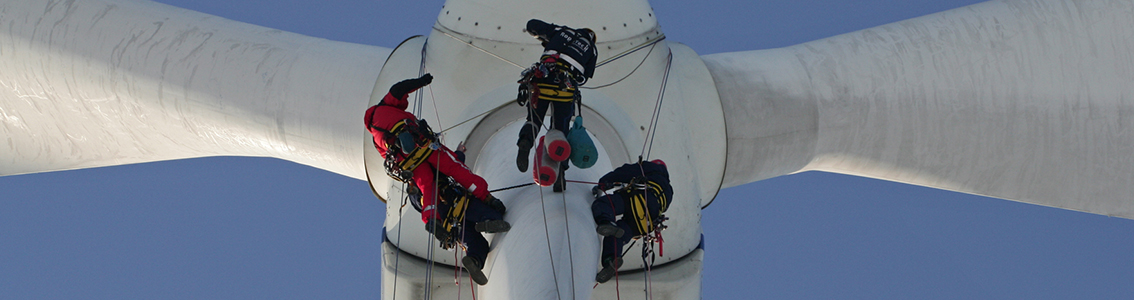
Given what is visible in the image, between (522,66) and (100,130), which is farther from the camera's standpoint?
(100,130)

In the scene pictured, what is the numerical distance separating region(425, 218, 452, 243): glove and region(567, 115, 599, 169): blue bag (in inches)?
41.9

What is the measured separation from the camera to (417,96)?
1094cm

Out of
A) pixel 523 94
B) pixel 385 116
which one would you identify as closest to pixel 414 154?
pixel 385 116

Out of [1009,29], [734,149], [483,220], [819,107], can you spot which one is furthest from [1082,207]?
[483,220]

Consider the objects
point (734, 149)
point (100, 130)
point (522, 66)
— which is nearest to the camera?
point (522, 66)

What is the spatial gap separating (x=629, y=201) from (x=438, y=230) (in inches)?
55.8

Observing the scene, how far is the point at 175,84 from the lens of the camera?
1296 centimetres

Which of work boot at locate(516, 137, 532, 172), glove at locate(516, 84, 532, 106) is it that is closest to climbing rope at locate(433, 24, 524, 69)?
glove at locate(516, 84, 532, 106)

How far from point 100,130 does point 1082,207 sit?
11361 mm

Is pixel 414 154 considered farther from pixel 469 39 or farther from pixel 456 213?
pixel 469 39

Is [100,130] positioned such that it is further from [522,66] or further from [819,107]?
[819,107]

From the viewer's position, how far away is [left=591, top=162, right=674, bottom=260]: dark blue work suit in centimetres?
841

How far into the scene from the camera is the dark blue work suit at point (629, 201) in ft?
27.6

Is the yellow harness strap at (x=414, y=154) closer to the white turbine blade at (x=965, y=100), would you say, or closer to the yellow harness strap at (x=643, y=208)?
the yellow harness strap at (x=643, y=208)
